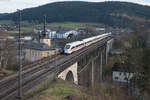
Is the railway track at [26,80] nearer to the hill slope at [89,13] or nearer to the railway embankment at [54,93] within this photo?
the railway embankment at [54,93]

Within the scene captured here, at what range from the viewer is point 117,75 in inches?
1698

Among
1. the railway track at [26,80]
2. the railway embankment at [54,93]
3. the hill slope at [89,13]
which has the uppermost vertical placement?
the hill slope at [89,13]

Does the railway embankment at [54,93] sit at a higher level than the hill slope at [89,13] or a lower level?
lower

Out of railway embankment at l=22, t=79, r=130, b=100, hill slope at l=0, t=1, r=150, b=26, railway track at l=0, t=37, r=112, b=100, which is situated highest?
hill slope at l=0, t=1, r=150, b=26

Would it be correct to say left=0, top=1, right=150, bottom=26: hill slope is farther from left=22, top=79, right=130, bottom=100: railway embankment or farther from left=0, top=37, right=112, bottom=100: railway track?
left=22, top=79, right=130, bottom=100: railway embankment

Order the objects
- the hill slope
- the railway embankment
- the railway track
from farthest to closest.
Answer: the hill slope
the railway track
the railway embankment

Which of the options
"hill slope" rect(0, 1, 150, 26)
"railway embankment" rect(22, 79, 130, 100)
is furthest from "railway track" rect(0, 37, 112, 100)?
"hill slope" rect(0, 1, 150, 26)

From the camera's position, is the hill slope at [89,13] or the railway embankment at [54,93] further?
the hill slope at [89,13]

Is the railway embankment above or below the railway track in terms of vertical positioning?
below

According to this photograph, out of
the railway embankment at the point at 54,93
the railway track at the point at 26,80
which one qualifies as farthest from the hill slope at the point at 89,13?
the railway embankment at the point at 54,93

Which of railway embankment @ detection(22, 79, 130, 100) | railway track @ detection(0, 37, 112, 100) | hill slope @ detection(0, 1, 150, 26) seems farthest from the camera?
hill slope @ detection(0, 1, 150, 26)

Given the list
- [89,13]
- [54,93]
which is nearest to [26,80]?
[54,93]

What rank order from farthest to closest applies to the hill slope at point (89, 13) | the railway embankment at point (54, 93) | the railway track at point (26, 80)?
1. the hill slope at point (89, 13)
2. the railway track at point (26, 80)
3. the railway embankment at point (54, 93)

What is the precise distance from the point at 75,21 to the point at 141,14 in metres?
45.5
